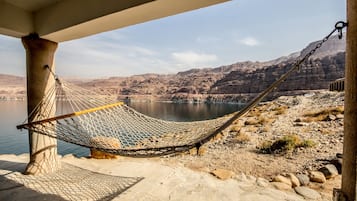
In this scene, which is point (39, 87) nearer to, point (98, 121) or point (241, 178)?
point (98, 121)

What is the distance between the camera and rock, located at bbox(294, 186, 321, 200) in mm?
1595

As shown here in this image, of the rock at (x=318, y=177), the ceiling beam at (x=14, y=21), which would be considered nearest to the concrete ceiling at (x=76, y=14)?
the ceiling beam at (x=14, y=21)

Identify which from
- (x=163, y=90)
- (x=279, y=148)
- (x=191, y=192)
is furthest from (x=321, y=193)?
(x=163, y=90)

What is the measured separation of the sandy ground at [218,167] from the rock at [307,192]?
0.18 feet

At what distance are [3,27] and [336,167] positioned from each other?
11.2 ft

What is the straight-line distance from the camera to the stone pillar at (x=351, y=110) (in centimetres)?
66

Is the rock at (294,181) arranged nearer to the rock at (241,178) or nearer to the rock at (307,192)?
the rock at (307,192)

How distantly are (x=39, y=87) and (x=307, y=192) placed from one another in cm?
258

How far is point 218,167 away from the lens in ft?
8.31

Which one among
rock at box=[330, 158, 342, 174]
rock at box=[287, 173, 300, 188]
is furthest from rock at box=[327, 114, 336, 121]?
rock at box=[287, 173, 300, 188]

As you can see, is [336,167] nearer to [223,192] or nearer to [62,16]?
[223,192]

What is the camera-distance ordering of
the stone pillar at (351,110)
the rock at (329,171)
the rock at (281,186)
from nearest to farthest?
the stone pillar at (351,110), the rock at (281,186), the rock at (329,171)

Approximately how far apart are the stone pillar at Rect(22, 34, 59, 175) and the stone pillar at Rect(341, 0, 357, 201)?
2.24 meters

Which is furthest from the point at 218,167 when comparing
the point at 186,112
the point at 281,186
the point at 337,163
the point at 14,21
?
the point at 186,112
